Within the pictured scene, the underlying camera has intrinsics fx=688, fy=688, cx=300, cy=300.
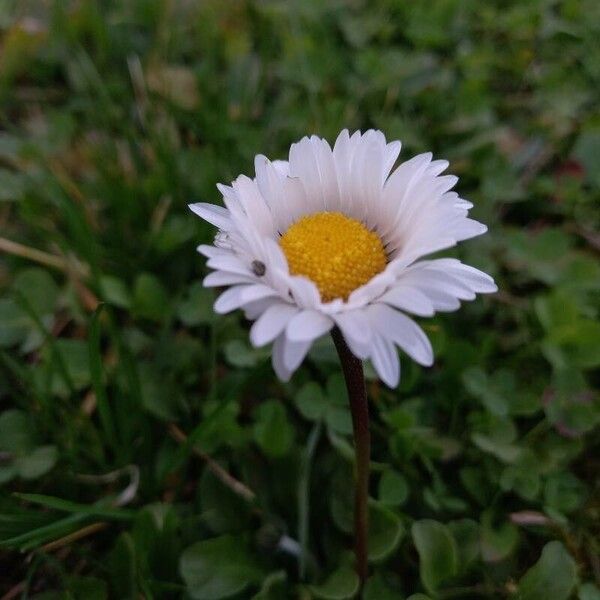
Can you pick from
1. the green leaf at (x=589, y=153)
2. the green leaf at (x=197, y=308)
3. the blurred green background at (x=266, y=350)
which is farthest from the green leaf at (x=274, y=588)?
the green leaf at (x=589, y=153)

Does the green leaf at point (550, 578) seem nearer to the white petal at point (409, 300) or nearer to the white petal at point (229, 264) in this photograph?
the white petal at point (409, 300)

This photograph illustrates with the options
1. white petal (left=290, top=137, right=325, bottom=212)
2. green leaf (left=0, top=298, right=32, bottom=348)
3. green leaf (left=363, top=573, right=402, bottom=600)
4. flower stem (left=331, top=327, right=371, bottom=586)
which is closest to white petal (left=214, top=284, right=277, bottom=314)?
flower stem (left=331, top=327, right=371, bottom=586)

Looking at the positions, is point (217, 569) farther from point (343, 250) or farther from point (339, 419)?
point (343, 250)

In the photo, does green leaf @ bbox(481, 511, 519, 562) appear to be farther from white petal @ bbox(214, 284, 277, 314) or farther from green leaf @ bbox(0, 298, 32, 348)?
green leaf @ bbox(0, 298, 32, 348)

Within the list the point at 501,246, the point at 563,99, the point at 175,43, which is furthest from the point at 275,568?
the point at 175,43

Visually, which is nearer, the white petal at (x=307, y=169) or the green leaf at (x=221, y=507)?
the white petal at (x=307, y=169)
